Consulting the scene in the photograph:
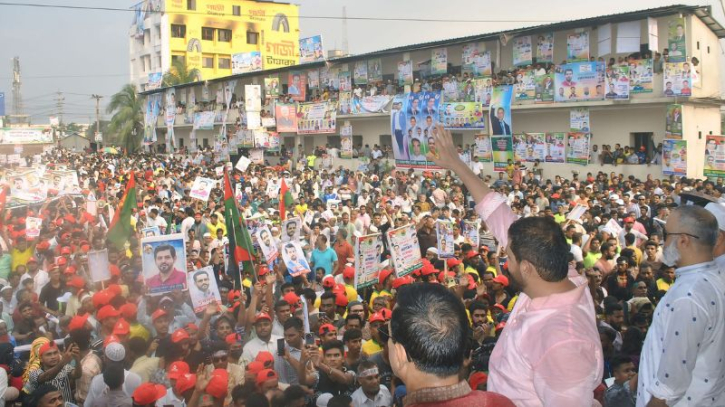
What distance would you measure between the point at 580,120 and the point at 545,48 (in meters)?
Answer: 3.24

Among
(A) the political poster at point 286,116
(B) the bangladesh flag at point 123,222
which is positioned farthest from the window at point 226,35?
(B) the bangladesh flag at point 123,222

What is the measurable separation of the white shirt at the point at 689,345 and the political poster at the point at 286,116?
27.5 metres

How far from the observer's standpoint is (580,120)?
20141 mm

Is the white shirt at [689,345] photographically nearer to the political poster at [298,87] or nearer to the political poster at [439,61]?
the political poster at [439,61]

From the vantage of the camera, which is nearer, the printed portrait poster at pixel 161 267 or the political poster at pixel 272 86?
the printed portrait poster at pixel 161 267

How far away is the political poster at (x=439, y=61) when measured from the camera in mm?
25328

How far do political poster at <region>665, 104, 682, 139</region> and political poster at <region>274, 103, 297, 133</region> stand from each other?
15.9 meters

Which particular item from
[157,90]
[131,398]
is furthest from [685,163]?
[157,90]

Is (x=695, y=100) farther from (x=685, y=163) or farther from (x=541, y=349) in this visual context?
(x=541, y=349)

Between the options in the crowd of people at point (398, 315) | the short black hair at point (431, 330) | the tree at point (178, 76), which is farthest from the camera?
the tree at point (178, 76)

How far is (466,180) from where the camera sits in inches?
125

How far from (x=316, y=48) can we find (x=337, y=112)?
10.5 m

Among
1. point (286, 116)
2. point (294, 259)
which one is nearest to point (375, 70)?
point (286, 116)

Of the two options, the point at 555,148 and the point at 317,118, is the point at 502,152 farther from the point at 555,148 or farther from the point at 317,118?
the point at 317,118
